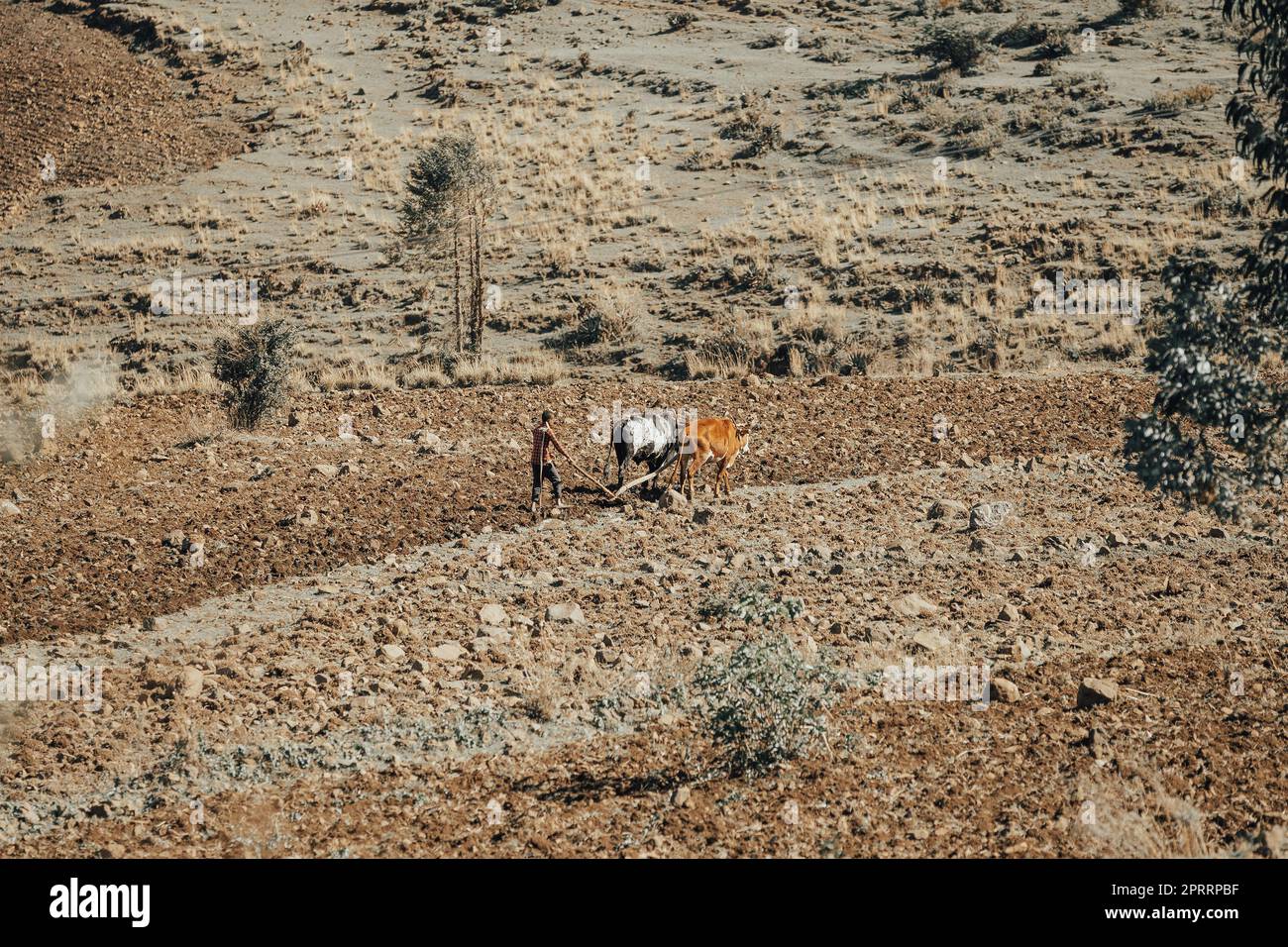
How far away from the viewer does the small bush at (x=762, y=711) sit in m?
9.01

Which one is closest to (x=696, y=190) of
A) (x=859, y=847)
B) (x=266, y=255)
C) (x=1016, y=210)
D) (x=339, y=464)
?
(x=1016, y=210)

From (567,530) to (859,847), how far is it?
8313 millimetres

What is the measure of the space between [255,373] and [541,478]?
8438 millimetres

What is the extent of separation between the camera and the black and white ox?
16.4 m

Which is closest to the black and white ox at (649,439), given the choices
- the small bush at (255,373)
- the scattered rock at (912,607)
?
the scattered rock at (912,607)

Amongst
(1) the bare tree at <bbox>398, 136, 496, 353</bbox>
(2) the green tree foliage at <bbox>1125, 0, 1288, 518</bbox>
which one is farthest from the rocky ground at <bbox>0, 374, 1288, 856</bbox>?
(1) the bare tree at <bbox>398, 136, 496, 353</bbox>

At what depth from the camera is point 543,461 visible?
15.9 metres

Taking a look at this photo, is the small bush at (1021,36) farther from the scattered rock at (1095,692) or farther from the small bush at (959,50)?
the scattered rock at (1095,692)

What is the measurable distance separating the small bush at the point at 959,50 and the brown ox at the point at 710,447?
119 feet

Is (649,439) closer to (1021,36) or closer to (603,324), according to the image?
(603,324)

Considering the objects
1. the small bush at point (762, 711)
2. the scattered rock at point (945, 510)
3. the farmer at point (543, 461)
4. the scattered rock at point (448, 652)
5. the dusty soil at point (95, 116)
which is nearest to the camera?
the small bush at point (762, 711)

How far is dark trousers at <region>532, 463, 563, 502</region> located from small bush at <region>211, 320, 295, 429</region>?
765 centimetres

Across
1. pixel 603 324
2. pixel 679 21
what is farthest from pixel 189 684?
pixel 679 21
